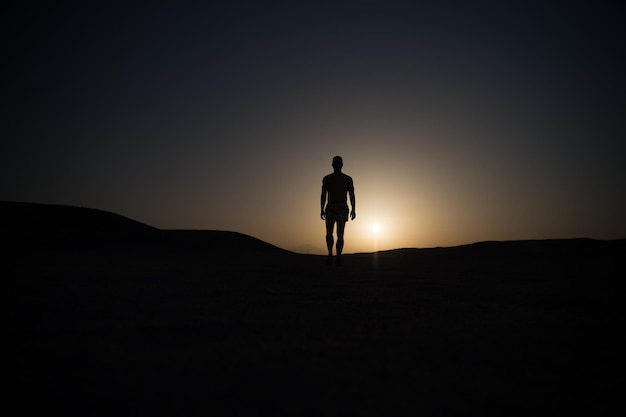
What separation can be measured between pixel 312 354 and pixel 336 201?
6.92 m

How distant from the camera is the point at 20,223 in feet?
70.9

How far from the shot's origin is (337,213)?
8773mm

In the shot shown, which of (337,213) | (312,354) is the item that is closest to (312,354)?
(312,354)

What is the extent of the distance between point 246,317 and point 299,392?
1503 mm

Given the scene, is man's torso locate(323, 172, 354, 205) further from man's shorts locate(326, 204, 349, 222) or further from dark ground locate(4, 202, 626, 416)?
dark ground locate(4, 202, 626, 416)

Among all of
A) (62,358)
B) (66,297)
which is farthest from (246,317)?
(66,297)

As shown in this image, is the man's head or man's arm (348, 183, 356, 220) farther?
man's arm (348, 183, 356, 220)

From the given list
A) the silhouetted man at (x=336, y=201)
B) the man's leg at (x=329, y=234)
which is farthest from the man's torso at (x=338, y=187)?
the man's leg at (x=329, y=234)

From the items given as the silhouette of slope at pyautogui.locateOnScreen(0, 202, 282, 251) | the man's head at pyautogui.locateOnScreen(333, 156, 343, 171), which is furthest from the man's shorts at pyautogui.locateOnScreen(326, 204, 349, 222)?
the silhouette of slope at pyautogui.locateOnScreen(0, 202, 282, 251)

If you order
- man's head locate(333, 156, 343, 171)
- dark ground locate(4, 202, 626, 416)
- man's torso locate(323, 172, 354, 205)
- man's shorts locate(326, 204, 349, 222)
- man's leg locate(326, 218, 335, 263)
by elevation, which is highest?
man's head locate(333, 156, 343, 171)

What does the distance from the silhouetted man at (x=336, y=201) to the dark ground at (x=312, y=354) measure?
4.67 metres

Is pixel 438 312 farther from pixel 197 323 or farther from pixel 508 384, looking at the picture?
pixel 197 323

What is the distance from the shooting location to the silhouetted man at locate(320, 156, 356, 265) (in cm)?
879

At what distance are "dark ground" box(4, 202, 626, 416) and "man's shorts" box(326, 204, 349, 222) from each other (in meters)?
4.67
